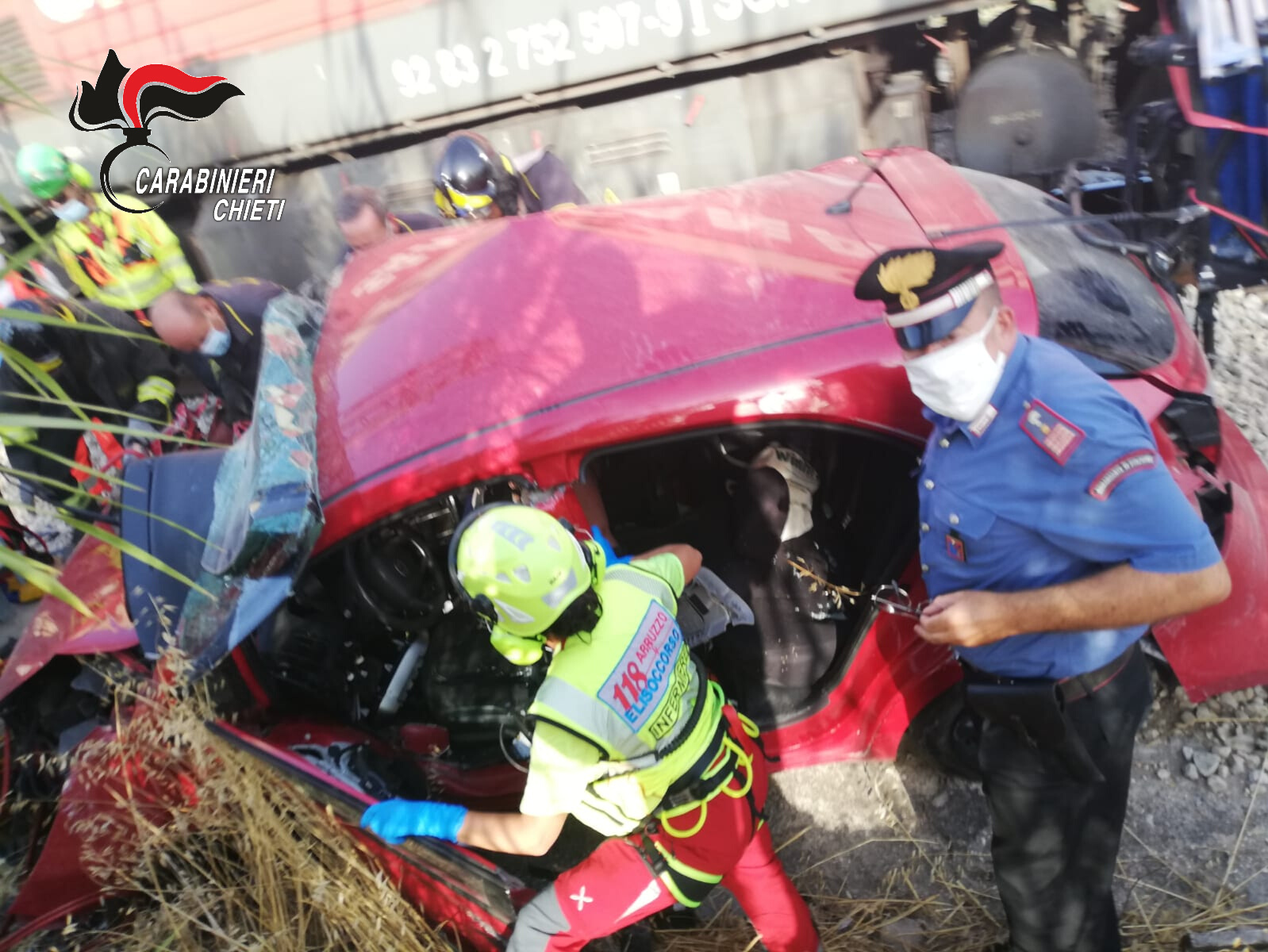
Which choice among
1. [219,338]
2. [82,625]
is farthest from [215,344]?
[82,625]

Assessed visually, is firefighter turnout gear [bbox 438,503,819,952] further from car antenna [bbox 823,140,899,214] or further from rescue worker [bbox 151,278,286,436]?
rescue worker [bbox 151,278,286,436]

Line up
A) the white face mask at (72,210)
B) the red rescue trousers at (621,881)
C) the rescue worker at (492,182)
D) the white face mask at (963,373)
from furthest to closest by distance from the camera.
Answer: the white face mask at (72,210) → the rescue worker at (492,182) → the red rescue trousers at (621,881) → the white face mask at (963,373)

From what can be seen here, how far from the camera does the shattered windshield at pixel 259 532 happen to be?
211 cm

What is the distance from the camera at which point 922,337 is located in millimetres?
1653

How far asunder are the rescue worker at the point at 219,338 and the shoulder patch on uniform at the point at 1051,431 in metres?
2.67

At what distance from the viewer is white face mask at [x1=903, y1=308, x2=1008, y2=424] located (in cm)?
165

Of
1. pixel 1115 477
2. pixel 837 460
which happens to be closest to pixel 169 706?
pixel 837 460

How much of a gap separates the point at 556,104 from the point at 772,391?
5.05 metres

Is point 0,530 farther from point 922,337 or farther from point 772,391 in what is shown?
point 922,337

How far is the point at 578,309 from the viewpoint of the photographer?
223cm

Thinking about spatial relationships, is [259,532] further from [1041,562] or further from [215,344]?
[1041,562]

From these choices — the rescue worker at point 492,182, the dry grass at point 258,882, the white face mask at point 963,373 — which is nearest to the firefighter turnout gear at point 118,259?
the rescue worker at point 492,182

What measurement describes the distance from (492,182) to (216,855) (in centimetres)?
344

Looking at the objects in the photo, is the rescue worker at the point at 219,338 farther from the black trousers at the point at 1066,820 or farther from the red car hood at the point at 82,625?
the black trousers at the point at 1066,820
